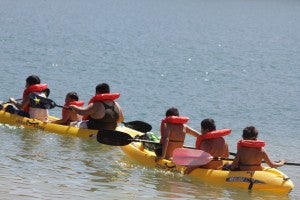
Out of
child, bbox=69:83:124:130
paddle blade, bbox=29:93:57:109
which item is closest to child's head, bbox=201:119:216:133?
child, bbox=69:83:124:130

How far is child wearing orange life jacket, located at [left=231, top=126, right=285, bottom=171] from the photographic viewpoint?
15.2 m

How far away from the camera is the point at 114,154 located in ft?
59.8

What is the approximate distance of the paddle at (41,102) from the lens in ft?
64.7

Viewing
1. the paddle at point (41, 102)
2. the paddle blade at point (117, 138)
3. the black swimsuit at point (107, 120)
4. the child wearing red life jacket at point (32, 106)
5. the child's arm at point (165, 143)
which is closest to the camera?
the child's arm at point (165, 143)

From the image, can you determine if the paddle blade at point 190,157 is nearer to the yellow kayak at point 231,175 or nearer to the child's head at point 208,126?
the yellow kayak at point 231,175

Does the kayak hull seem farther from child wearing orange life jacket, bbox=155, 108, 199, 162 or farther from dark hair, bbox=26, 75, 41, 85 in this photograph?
child wearing orange life jacket, bbox=155, 108, 199, 162

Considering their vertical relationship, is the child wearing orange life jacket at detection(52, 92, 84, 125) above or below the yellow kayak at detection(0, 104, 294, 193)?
above

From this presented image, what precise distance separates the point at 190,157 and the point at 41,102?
5167mm

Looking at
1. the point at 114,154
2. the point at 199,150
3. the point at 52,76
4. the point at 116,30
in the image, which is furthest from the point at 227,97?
the point at 116,30

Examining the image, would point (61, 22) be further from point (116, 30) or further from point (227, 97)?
point (227, 97)

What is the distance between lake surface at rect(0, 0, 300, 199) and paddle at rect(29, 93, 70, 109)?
65 centimetres

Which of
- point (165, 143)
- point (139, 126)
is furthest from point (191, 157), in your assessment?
point (139, 126)

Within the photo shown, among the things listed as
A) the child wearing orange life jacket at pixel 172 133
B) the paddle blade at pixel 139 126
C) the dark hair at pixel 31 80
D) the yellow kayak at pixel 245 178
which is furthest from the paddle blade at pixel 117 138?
the dark hair at pixel 31 80

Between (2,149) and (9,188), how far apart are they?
3427 millimetres
